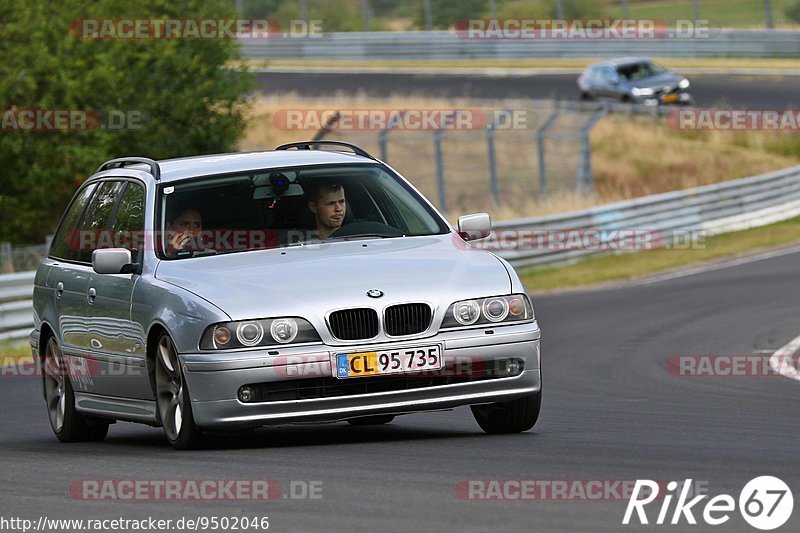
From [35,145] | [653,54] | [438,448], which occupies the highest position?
[438,448]

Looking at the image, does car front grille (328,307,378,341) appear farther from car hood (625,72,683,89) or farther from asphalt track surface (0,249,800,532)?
car hood (625,72,683,89)

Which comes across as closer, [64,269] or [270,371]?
[270,371]

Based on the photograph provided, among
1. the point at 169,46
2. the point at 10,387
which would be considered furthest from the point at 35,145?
the point at 10,387

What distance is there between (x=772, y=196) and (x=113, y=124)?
12986 mm

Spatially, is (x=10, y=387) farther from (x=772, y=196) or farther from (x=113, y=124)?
(x=772, y=196)

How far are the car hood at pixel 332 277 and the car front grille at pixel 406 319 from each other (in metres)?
0.04

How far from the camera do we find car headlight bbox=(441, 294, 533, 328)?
8.37m

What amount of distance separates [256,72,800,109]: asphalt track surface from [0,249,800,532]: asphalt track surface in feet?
106

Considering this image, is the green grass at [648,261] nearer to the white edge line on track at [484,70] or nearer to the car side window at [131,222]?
the car side window at [131,222]

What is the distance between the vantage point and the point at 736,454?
7496 mm

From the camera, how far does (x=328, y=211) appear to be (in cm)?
Answer: 941

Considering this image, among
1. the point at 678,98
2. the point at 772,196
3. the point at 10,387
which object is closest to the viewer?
the point at 10,387

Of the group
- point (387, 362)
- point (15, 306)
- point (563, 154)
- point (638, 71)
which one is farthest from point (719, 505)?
point (638, 71)

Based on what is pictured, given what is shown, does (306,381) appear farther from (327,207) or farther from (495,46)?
(495,46)
